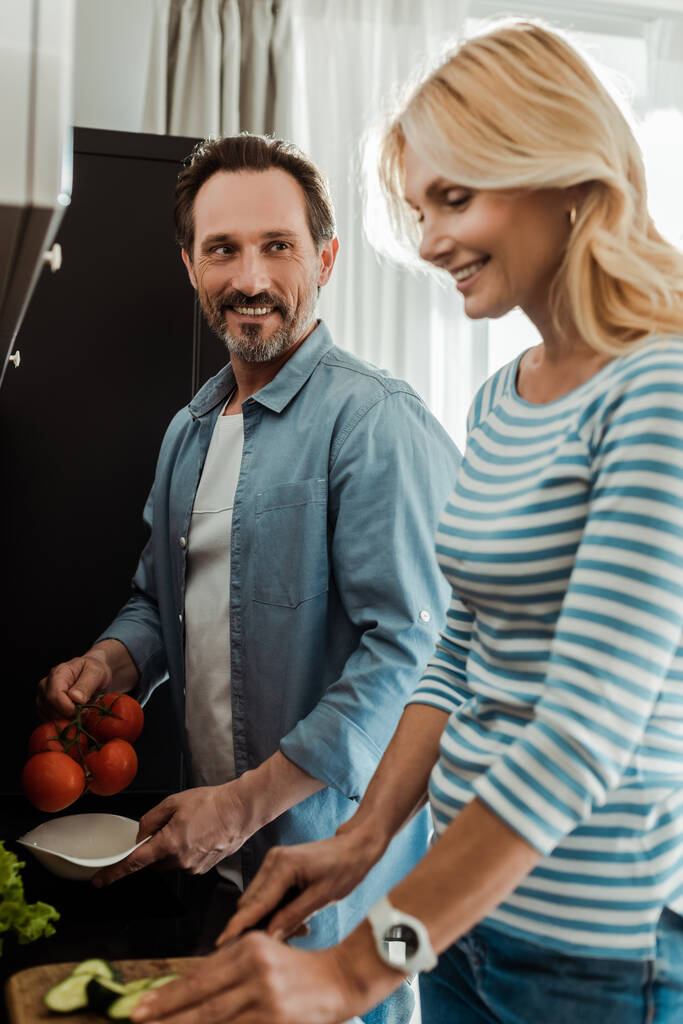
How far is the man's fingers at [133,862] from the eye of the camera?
1129 millimetres

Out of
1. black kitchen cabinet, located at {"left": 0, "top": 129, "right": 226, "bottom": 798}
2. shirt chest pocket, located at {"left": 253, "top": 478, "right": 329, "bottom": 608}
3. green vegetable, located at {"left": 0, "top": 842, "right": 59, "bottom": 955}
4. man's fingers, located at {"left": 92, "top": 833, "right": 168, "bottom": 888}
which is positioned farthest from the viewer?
black kitchen cabinet, located at {"left": 0, "top": 129, "right": 226, "bottom": 798}

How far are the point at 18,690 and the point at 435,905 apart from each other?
4.15 feet

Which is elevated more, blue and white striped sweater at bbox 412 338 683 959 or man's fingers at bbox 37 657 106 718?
blue and white striped sweater at bbox 412 338 683 959

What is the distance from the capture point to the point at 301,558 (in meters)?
1.36

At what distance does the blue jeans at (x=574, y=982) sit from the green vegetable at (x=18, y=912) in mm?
416

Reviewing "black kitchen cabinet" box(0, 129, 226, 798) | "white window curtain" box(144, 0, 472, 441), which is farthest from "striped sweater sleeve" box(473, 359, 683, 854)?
"white window curtain" box(144, 0, 472, 441)

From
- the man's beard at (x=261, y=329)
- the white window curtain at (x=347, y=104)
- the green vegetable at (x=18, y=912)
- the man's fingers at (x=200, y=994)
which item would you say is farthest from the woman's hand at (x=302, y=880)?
the white window curtain at (x=347, y=104)

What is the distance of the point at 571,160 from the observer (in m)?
0.79

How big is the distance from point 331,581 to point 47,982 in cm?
65

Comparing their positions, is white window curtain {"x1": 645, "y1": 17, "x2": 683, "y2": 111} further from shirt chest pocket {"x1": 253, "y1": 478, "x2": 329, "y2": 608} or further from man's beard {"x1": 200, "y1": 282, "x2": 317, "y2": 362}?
shirt chest pocket {"x1": 253, "y1": 478, "x2": 329, "y2": 608}

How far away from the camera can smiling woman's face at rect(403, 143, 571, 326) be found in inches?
32.3

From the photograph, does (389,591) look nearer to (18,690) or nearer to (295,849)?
(295,849)

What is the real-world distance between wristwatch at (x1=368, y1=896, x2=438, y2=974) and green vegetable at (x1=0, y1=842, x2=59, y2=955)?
0.45 metres

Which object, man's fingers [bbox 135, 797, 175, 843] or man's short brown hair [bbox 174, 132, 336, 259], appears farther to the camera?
man's short brown hair [bbox 174, 132, 336, 259]
